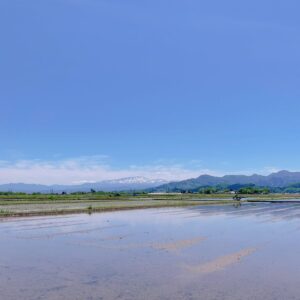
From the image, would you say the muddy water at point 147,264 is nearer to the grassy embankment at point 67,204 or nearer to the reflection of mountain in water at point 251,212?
the grassy embankment at point 67,204

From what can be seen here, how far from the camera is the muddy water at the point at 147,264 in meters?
10.1

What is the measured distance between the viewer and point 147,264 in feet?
44.0

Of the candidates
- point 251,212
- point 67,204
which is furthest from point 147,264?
point 67,204

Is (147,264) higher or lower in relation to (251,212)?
lower

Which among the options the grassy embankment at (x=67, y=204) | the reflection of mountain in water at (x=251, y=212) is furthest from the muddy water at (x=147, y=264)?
the reflection of mountain in water at (x=251, y=212)

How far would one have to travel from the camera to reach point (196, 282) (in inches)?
433

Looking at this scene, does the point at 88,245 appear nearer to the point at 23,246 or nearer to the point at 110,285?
the point at 23,246

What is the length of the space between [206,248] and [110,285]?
7343mm

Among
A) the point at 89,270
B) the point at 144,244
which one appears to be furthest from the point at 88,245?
the point at 89,270

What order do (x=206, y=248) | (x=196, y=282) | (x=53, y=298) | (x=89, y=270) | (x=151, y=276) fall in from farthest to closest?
(x=206, y=248) → (x=89, y=270) → (x=151, y=276) → (x=196, y=282) → (x=53, y=298)

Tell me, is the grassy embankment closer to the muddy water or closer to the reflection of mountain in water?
the reflection of mountain in water

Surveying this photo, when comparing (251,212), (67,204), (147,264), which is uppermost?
(67,204)

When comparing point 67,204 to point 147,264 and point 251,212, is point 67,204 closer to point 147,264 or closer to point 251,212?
point 251,212

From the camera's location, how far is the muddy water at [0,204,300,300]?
10141mm
